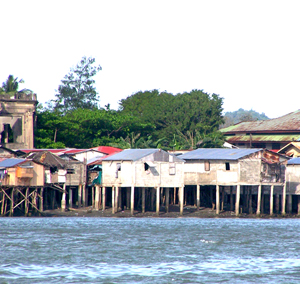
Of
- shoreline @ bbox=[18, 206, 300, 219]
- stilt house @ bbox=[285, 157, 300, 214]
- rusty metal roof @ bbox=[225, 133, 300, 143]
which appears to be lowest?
shoreline @ bbox=[18, 206, 300, 219]

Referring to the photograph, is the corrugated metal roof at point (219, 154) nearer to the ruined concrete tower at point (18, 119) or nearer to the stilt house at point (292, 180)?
the stilt house at point (292, 180)

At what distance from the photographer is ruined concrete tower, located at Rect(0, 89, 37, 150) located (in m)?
74.8

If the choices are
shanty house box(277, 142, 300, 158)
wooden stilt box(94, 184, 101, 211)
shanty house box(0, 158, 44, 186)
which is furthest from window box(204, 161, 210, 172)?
shanty house box(277, 142, 300, 158)

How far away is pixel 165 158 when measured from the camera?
199ft

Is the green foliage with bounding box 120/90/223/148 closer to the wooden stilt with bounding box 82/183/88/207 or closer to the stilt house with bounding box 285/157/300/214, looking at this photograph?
the stilt house with bounding box 285/157/300/214

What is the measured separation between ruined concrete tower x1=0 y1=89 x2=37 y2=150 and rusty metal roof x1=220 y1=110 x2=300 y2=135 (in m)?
35.2

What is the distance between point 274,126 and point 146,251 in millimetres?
63166

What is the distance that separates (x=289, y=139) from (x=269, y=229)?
4314cm

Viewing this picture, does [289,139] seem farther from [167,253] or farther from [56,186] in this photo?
[167,253]

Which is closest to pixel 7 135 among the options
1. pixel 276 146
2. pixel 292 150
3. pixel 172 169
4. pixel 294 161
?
pixel 172 169

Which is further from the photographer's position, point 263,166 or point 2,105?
point 2,105

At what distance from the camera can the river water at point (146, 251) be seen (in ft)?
99.5

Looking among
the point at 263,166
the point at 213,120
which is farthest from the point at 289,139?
the point at 263,166

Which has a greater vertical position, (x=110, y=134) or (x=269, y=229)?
(x=110, y=134)
